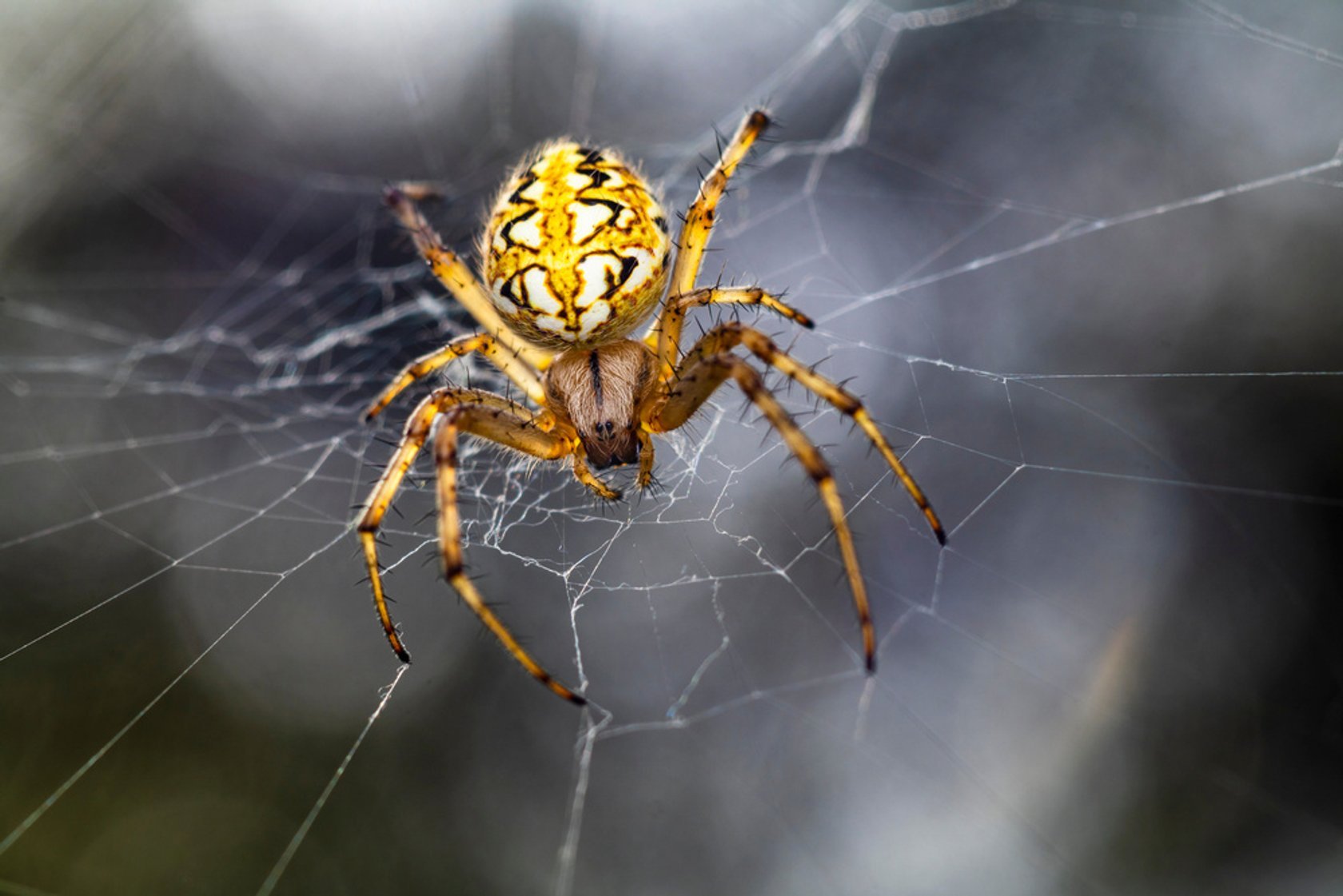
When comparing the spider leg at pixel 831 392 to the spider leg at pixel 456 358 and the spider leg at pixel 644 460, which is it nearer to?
the spider leg at pixel 644 460

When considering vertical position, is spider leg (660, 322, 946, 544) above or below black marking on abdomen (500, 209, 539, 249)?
below

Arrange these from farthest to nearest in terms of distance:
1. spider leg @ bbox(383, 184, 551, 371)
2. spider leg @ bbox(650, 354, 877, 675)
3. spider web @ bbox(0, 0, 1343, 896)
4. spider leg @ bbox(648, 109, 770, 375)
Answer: spider web @ bbox(0, 0, 1343, 896), spider leg @ bbox(383, 184, 551, 371), spider leg @ bbox(648, 109, 770, 375), spider leg @ bbox(650, 354, 877, 675)

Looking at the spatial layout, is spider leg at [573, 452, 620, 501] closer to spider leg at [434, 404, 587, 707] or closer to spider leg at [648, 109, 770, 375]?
spider leg at [434, 404, 587, 707]

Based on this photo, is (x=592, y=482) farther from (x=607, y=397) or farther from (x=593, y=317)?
(x=593, y=317)

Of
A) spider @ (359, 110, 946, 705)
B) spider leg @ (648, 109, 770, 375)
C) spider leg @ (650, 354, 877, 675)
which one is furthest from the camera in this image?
spider leg @ (648, 109, 770, 375)

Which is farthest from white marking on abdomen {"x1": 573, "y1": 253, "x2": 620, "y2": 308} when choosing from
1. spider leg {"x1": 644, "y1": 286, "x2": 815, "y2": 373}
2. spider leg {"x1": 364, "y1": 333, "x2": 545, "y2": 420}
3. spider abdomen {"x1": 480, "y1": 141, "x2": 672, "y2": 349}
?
spider leg {"x1": 364, "y1": 333, "x2": 545, "y2": 420}

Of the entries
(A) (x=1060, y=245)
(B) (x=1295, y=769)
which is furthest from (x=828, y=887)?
(A) (x=1060, y=245)

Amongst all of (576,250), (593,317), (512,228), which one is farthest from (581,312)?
(512,228)

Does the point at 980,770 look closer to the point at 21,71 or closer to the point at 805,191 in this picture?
the point at 805,191
